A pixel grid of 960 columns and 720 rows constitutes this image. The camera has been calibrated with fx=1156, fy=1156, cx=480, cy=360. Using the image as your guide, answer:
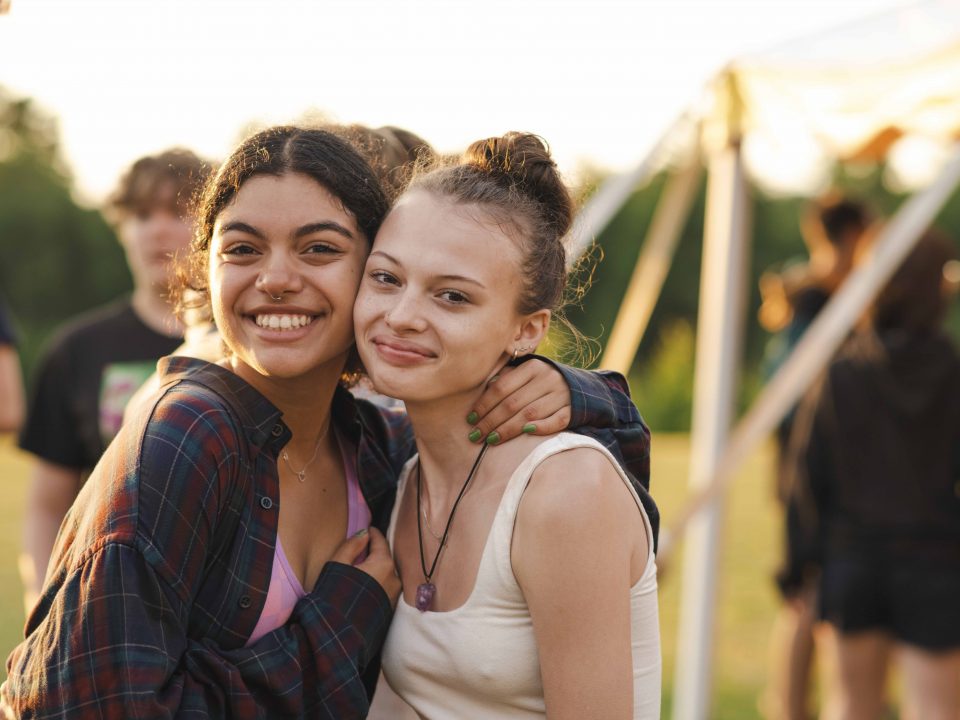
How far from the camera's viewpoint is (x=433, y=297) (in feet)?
6.17

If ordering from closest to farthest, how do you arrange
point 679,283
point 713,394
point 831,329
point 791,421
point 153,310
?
point 153,310, point 831,329, point 713,394, point 791,421, point 679,283

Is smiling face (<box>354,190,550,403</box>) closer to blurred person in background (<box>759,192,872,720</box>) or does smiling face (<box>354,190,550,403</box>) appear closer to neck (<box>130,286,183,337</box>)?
neck (<box>130,286,183,337</box>)

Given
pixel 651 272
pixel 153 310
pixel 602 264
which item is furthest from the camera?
pixel 602 264

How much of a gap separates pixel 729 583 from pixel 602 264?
357 inches

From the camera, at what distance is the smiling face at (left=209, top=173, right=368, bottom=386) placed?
1.89 meters

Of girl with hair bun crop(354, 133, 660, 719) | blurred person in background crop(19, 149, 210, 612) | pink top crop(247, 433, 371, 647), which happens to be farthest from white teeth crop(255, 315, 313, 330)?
blurred person in background crop(19, 149, 210, 612)

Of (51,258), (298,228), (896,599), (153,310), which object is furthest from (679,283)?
(298,228)

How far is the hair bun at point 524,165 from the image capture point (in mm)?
1985

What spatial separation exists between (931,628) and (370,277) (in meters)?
3.02

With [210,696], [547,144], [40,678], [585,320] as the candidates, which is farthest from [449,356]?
[585,320]

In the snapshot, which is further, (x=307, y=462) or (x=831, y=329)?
(x=831, y=329)

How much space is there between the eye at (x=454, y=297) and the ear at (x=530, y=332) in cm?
15

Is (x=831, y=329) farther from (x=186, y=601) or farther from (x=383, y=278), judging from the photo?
(x=186, y=601)

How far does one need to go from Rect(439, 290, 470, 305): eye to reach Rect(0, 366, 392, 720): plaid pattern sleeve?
0.36m
